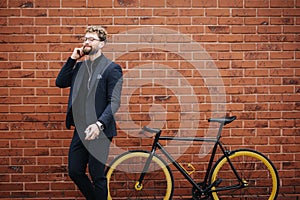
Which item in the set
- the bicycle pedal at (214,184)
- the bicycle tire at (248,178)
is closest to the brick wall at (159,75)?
the bicycle tire at (248,178)

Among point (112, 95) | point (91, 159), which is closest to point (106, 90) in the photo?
point (112, 95)

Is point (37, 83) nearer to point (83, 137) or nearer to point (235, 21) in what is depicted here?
point (83, 137)

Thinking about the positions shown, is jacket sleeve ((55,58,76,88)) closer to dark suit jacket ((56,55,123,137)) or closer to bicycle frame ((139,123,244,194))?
dark suit jacket ((56,55,123,137))

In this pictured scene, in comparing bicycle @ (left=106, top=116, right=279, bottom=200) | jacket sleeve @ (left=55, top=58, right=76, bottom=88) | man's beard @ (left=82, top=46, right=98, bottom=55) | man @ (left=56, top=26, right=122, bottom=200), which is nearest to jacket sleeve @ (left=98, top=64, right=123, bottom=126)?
man @ (left=56, top=26, right=122, bottom=200)

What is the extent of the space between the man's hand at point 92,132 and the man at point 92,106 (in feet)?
0.42

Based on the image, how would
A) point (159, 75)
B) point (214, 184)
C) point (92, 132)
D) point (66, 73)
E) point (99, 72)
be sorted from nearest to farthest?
1. point (92, 132)
2. point (99, 72)
3. point (66, 73)
4. point (214, 184)
5. point (159, 75)

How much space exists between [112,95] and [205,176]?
154 cm

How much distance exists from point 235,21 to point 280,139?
4.72 feet

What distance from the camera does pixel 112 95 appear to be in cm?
457

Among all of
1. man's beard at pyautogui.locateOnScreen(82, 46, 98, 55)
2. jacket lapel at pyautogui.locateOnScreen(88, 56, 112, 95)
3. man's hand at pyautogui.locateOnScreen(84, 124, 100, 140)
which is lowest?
man's hand at pyautogui.locateOnScreen(84, 124, 100, 140)

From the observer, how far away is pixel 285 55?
18.5ft

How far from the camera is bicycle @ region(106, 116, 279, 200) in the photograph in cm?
527

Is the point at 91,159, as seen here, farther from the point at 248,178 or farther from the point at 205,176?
the point at 248,178

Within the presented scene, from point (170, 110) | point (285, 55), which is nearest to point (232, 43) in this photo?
point (285, 55)
